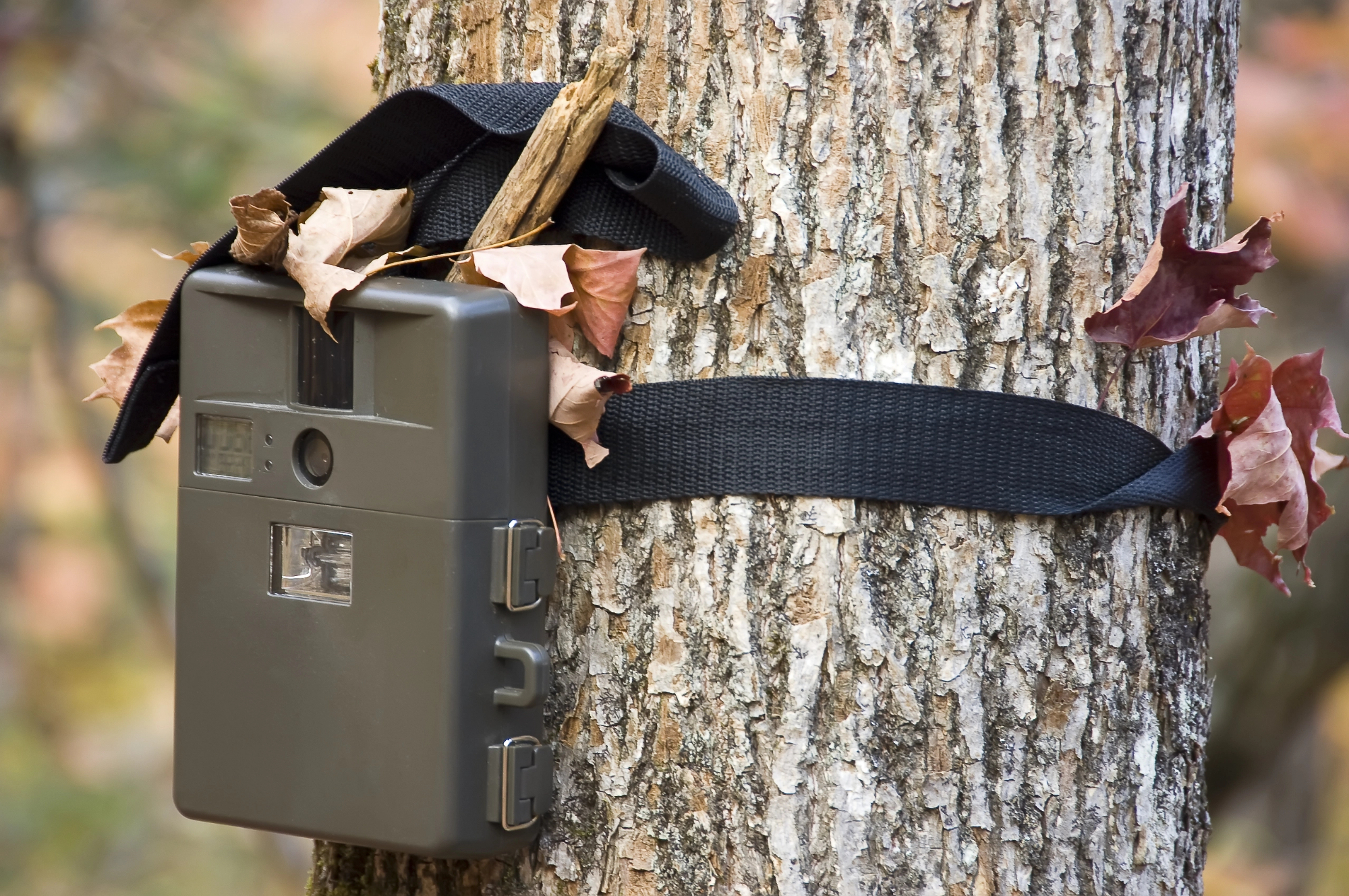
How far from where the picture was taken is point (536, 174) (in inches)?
43.0

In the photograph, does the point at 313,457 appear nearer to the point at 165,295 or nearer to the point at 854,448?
the point at 854,448

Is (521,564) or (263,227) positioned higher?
(263,227)

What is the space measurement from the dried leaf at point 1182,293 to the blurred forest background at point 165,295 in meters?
2.21

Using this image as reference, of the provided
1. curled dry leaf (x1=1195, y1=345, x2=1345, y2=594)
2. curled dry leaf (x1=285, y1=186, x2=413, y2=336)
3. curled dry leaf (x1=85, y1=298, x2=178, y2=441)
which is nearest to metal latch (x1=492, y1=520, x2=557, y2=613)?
curled dry leaf (x1=285, y1=186, x2=413, y2=336)

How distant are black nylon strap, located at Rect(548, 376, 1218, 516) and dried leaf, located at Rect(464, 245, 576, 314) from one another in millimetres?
123

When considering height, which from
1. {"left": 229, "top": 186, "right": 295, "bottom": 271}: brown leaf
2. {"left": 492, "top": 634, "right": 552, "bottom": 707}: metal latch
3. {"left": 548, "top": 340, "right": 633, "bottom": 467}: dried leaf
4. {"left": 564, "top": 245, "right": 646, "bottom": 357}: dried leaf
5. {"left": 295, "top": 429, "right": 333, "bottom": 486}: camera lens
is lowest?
{"left": 492, "top": 634, "right": 552, "bottom": 707}: metal latch

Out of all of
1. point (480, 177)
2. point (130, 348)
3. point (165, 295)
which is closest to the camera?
point (480, 177)

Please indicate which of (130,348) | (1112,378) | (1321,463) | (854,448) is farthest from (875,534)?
(130,348)

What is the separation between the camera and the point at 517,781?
1.06 m

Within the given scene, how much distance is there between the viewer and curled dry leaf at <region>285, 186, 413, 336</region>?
3.40 ft

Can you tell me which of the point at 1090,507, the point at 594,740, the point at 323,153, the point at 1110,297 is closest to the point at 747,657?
the point at 594,740

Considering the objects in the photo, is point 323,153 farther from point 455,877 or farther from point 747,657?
point 455,877

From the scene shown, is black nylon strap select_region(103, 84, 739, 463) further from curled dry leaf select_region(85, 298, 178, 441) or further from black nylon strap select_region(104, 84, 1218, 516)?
curled dry leaf select_region(85, 298, 178, 441)

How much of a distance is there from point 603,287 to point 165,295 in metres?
6.12
